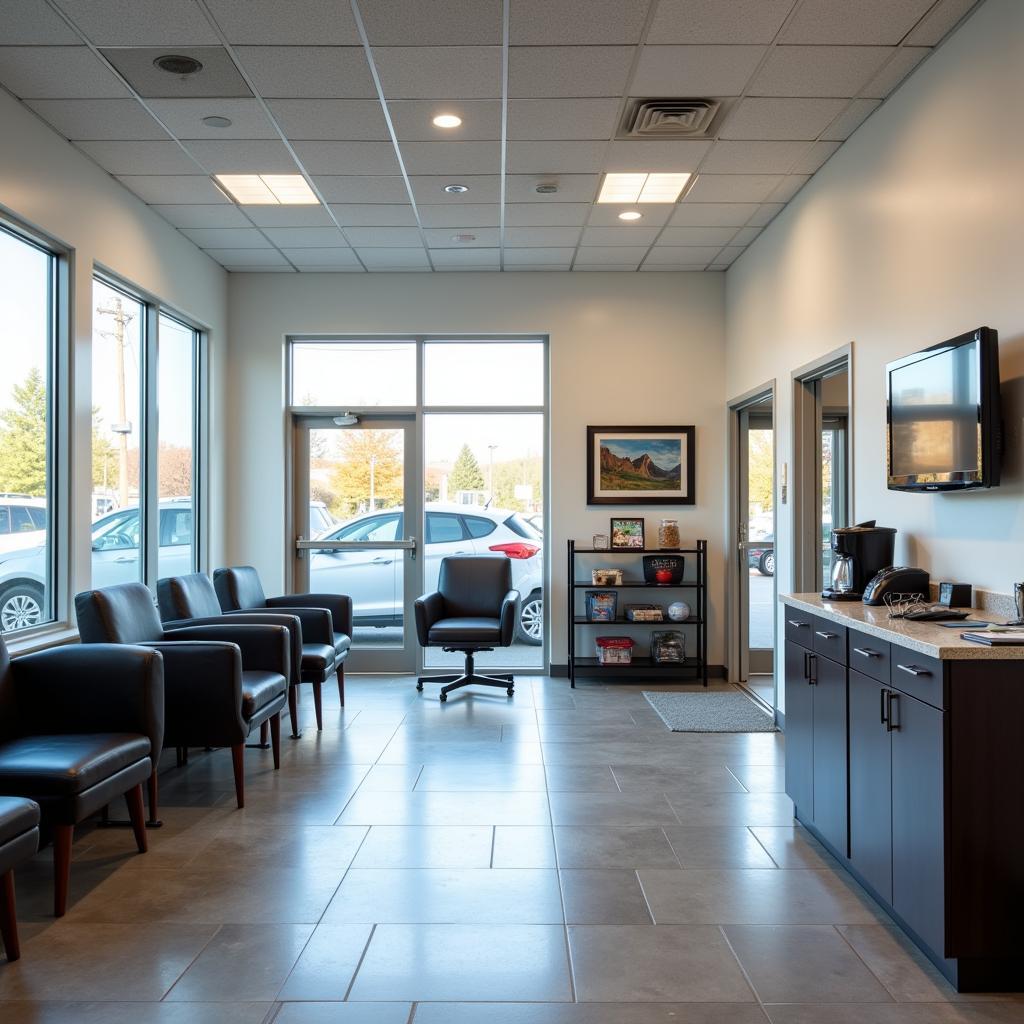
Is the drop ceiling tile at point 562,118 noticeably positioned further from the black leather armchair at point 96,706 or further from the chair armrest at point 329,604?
the chair armrest at point 329,604

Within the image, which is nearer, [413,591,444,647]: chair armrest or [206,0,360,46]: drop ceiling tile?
[206,0,360,46]: drop ceiling tile

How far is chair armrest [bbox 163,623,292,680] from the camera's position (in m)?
4.71

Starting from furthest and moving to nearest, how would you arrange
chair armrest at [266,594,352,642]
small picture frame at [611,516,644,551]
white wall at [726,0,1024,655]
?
1. small picture frame at [611,516,644,551]
2. chair armrest at [266,594,352,642]
3. white wall at [726,0,1024,655]

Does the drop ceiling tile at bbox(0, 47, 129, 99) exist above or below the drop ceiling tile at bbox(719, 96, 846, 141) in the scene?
above

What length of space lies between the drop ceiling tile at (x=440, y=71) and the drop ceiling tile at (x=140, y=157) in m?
1.36

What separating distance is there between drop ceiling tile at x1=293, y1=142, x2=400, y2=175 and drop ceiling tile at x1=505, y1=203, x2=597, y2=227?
36.9 inches

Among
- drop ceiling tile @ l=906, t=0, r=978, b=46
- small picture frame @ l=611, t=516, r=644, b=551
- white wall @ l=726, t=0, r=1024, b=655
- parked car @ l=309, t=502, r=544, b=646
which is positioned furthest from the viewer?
parked car @ l=309, t=502, r=544, b=646

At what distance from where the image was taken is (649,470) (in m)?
7.22

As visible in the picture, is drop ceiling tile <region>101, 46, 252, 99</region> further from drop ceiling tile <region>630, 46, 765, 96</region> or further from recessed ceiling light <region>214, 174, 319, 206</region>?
drop ceiling tile <region>630, 46, 765, 96</region>

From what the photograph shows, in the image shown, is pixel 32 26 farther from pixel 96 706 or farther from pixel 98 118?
pixel 96 706

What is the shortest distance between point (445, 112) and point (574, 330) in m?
3.12

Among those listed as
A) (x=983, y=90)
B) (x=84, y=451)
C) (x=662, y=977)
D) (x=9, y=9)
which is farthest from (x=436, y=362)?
(x=662, y=977)

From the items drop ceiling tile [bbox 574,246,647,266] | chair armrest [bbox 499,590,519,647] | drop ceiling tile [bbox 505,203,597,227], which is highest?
drop ceiling tile [bbox 574,246,647,266]

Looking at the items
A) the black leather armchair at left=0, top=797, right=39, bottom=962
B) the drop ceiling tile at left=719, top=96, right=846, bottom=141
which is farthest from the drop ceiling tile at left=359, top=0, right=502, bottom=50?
the black leather armchair at left=0, top=797, right=39, bottom=962
